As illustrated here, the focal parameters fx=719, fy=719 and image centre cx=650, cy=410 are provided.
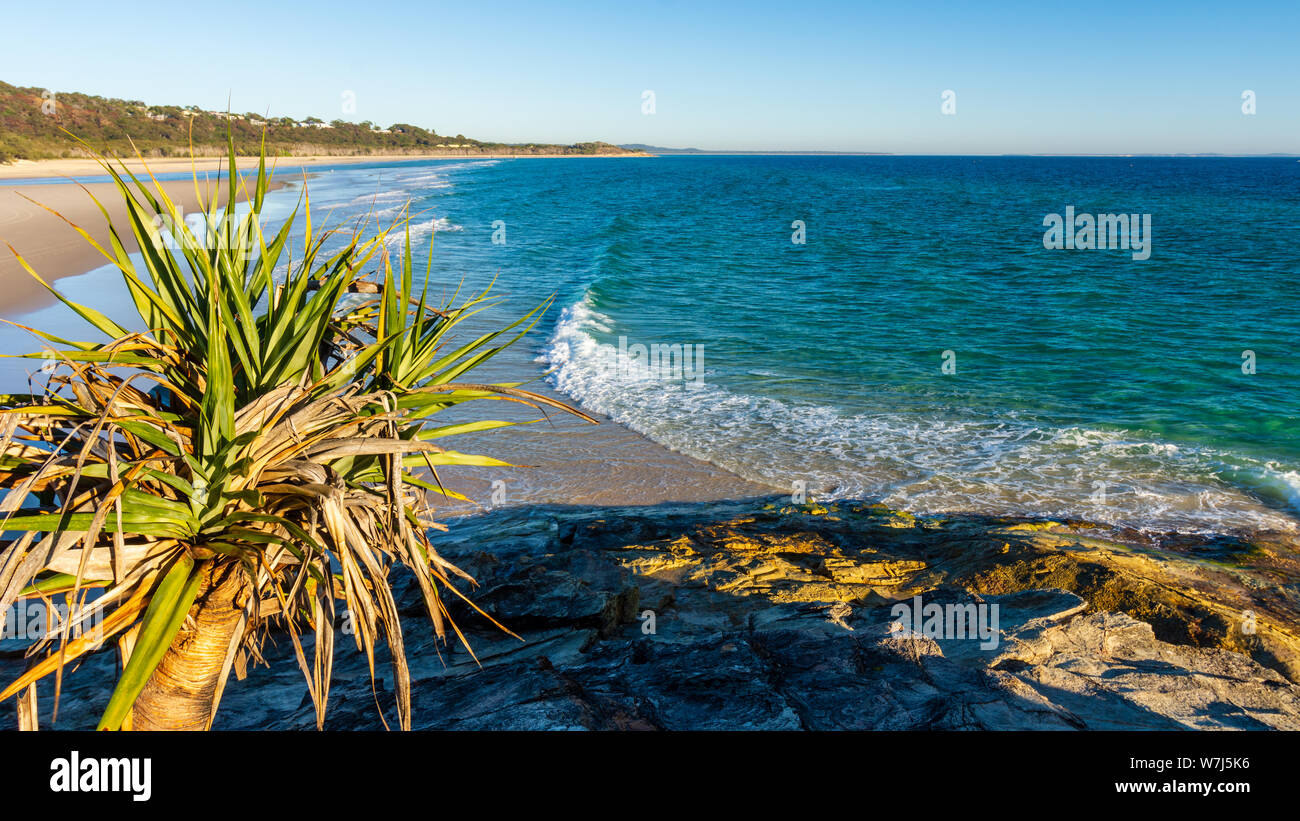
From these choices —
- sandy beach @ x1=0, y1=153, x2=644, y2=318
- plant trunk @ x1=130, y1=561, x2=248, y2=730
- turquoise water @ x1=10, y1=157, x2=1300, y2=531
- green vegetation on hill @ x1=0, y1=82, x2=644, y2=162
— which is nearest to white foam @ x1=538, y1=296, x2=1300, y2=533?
turquoise water @ x1=10, y1=157, x2=1300, y2=531

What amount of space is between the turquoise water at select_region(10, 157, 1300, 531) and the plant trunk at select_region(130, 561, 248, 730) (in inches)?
298

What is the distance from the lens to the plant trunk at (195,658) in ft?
8.50

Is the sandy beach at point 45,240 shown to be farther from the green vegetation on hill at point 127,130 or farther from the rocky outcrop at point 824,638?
the rocky outcrop at point 824,638

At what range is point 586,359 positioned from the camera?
617 inches

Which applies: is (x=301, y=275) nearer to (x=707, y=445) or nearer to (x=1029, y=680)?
(x=1029, y=680)

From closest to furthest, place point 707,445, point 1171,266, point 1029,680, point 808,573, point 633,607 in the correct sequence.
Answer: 1. point 1029,680
2. point 633,607
3. point 808,573
4. point 707,445
5. point 1171,266

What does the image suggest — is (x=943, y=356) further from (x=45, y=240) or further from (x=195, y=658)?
(x=45, y=240)

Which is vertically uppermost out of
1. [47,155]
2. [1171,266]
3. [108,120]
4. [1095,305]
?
[108,120]

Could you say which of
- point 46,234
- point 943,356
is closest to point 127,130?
point 46,234

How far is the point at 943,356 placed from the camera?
16125 millimetres

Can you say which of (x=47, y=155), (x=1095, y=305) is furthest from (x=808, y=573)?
(x=47, y=155)

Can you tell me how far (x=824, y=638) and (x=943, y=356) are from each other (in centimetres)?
1301
